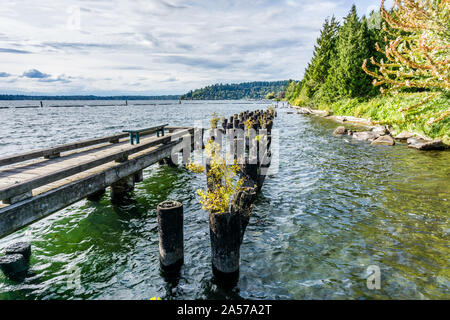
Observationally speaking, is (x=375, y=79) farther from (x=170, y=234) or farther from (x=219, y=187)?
(x=170, y=234)

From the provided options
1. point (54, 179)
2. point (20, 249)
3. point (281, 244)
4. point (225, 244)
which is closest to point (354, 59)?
point (281, 244)

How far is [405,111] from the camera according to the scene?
451 inches

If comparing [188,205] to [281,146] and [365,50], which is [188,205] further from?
[365,50]

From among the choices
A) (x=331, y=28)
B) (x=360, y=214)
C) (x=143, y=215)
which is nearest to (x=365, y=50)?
(x=331, y=28)

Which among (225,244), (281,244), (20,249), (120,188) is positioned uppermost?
(225,244)

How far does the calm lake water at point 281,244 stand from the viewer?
5664 millimetres

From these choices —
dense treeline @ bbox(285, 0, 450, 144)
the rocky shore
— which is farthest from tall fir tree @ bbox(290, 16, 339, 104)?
the rocky shore

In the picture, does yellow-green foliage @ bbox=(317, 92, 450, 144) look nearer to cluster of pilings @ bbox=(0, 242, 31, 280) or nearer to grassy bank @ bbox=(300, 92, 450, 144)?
grassy bank @ bbox=(300, 92, 450, 144)

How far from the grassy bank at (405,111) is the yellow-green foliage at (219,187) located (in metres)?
4.57

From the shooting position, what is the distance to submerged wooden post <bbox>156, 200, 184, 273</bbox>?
19.1 ft

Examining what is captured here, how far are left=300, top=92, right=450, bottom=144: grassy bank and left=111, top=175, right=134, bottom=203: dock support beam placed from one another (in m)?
9.20

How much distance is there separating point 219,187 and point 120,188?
5078mm

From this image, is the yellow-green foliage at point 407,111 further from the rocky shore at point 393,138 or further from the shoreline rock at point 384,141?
the shoreline rock at point 384,141
